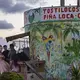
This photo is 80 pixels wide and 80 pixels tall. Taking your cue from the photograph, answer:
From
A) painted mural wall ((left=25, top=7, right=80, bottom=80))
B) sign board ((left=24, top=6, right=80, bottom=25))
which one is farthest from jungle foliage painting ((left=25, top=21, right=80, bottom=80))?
sign board ((left=24, top=6, right=80, bottom=25))

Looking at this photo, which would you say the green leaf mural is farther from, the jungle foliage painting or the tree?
the tree

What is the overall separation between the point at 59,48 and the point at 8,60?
8.21 ft

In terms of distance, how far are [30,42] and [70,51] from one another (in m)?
2.31

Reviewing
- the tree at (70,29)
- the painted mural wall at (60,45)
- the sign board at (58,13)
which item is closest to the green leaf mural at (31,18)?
the sign board at (58,13)

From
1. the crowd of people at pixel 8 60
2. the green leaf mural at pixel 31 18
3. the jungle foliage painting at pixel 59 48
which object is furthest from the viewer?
the green leaf mural at pixel 31 18

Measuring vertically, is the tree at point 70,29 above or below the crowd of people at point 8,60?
above

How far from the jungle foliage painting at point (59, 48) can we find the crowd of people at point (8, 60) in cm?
145

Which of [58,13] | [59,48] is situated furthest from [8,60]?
[58,13]

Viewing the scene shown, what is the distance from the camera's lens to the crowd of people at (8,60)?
20000 mm

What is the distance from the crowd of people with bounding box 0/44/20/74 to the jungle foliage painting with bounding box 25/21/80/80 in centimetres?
145

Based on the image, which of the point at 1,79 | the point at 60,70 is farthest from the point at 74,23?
the point at 1,79

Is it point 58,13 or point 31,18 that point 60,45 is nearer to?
point 58,13

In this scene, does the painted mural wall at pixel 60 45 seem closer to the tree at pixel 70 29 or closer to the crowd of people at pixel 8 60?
the tree at pixel 70 29

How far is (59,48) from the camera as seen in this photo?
20.9m
